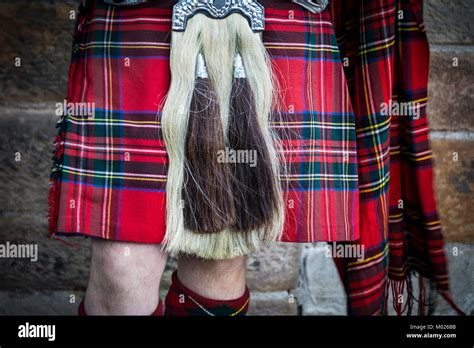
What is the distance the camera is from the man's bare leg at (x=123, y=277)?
1003 mm

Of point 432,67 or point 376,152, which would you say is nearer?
point 376,152

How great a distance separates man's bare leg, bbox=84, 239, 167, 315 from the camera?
1003mm

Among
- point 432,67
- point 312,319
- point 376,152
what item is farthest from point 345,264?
point 432,67

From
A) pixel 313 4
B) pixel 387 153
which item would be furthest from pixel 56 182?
pixel 387 153

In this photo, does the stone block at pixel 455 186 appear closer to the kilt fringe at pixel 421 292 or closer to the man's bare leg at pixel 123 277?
the kilt fringe at pixel 421 292

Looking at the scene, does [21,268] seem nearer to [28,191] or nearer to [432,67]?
[28,191]

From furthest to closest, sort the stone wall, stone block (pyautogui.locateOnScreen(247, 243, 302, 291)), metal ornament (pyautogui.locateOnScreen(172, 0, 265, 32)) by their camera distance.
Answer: stone block (pyautogui.locateOnScreen(247, 243, 302, 291)) < the stone wall < metal ornament (pyautogui.locateOnScreen(172, 0, 265, 32))

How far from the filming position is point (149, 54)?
3.18ft

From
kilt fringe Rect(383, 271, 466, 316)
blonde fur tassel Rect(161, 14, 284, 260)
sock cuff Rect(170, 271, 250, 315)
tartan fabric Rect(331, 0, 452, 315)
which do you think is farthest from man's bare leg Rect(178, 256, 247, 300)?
kilt fringe Rect(383, 271, 466, 316)

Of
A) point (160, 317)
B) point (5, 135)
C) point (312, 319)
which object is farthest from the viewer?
point (5, 135)

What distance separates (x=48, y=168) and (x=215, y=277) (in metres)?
0.83

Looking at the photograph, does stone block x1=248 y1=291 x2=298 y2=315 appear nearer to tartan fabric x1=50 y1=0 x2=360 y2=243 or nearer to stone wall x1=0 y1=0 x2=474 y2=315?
stone wall x1=0 y1=0 x2=474 y2=315

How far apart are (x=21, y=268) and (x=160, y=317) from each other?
0.87 m

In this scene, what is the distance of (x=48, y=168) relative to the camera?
1.71m
